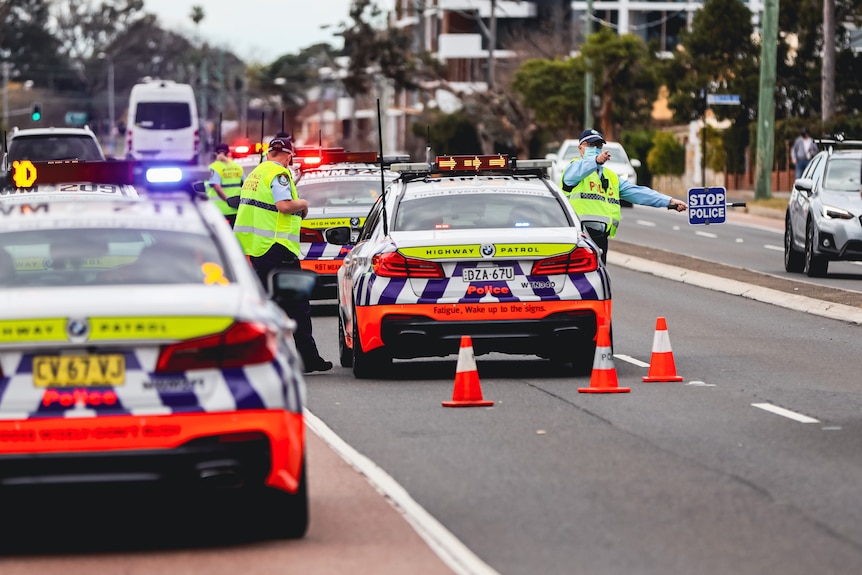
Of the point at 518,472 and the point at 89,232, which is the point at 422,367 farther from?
the point at 89,232

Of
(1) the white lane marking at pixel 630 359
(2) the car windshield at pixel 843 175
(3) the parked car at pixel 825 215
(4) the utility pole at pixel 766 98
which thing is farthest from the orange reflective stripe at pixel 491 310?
(4) the utility pole at pixel 766 98

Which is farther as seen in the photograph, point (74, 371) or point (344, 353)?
point (344, 353)

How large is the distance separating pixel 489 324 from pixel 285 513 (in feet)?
19.7

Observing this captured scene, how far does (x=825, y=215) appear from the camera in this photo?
2514cm

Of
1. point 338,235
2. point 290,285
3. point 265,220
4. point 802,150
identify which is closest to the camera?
point 290,285

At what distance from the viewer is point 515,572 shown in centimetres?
760

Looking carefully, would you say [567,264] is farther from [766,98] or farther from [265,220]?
[766,98]

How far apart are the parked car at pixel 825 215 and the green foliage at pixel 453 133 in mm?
68436

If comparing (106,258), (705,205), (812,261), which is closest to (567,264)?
(705,205)

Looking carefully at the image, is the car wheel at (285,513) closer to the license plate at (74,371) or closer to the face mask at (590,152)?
the license plate at (74,371)

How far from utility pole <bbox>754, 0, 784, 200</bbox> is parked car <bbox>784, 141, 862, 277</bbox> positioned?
68.2 feet

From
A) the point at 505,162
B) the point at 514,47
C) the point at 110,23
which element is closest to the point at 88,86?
the point at 110,23

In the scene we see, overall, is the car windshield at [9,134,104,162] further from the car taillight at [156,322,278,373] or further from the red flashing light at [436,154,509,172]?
the car taillight at [156,322,278,373]

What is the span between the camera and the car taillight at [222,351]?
25.3 ft
